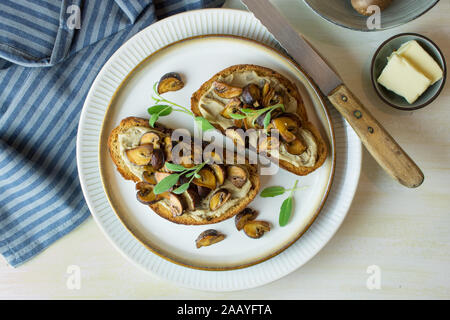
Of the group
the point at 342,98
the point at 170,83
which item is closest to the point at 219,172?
the point at 170,83

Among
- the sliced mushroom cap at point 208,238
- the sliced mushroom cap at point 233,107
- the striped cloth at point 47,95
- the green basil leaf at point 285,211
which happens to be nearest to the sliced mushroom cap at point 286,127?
the sliced mushroom cap at point 233,107

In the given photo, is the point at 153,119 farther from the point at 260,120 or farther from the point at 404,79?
the point at 404,79

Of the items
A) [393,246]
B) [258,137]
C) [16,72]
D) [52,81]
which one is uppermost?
[16,72]

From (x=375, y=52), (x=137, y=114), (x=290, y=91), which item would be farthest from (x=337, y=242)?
(x=137, y=114)

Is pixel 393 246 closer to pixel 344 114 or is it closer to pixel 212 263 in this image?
pixel 344 114

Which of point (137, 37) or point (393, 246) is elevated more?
point (137, 37)

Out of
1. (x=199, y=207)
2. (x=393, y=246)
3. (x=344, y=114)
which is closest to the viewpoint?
(x=344, y=114)
